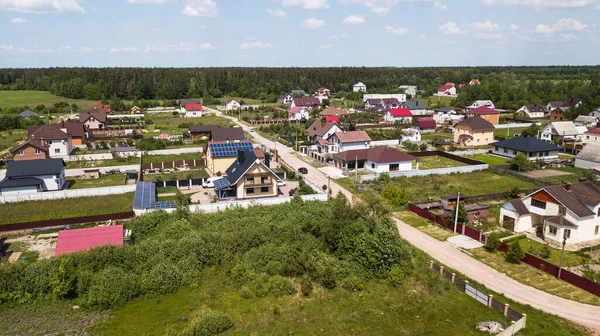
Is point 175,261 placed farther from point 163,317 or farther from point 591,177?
point 591,177

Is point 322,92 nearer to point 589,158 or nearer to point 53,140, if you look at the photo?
point 53,140

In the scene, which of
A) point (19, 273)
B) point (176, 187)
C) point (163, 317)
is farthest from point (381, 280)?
point (176, 187)

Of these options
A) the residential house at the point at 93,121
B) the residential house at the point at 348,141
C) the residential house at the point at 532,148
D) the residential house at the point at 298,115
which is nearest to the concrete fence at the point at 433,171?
the residential house at the point at 532,148

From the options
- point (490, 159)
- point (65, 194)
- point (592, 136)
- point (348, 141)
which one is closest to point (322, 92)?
point (348, 141)

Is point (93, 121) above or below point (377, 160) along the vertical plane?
above

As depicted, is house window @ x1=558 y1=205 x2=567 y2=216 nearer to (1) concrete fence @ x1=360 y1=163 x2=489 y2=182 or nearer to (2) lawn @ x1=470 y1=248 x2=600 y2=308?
(2) lawn @ x1=470 y1=248 x2=600 y2=308

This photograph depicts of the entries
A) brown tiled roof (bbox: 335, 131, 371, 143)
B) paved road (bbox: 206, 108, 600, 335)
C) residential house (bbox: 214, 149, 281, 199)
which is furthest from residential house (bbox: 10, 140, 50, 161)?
paved road (bbox: 206, 108, 600, 335)
